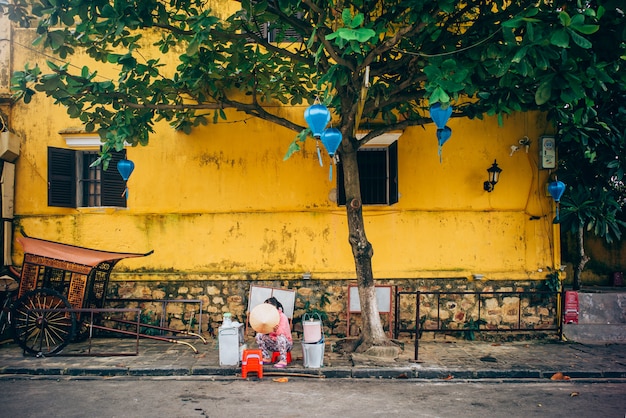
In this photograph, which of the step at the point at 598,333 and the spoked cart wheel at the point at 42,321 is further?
the step at the point at 598,333

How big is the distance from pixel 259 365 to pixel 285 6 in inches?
214

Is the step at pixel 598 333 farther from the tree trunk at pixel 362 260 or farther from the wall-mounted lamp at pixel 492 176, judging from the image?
the tree trunk at pixel 362 260

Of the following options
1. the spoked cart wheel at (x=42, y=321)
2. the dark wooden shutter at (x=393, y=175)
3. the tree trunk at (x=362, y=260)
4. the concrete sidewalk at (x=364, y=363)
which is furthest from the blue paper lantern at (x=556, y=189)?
the spoked cart wheel at (x=42, y=321)

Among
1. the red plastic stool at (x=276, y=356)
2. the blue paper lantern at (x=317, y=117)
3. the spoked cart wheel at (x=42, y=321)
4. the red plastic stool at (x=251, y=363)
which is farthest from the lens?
the spoked cart wheel at (x=42, y=321)

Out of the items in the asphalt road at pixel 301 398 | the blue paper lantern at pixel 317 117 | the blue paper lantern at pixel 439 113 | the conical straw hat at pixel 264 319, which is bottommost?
the asphalt road at pixel 301 398

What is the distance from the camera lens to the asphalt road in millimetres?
6508

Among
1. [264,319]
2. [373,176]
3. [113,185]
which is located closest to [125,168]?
[113,185]

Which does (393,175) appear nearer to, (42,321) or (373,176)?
(373,176)

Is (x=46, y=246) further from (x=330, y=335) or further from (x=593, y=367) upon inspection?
(x=593, y=367)

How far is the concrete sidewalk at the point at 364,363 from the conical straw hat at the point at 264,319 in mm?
703

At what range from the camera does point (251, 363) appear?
26.5 feet

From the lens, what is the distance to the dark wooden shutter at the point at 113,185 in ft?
37.1

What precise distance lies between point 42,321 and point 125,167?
325 cm

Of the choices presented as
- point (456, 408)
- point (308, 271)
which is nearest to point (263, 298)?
point (308, 271)
